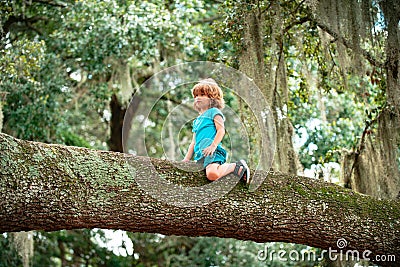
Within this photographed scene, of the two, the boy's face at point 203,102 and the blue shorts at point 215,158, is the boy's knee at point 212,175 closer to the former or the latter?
the blue shorts at point 215,158

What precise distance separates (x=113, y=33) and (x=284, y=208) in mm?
3597

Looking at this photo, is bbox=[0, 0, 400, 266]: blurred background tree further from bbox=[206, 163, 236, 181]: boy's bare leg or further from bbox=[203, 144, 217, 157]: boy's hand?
bbox=[206, 163, 236, 181]: boy's bare leg

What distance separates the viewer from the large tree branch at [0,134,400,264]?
2682mm

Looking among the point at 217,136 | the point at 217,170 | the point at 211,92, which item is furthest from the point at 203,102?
the point at 217,170

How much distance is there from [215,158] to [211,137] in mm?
231

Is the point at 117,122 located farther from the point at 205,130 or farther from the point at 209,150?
the point at 209,150

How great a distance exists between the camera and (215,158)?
3.21 meters

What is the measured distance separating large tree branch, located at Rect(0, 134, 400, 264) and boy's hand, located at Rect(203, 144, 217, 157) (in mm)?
159

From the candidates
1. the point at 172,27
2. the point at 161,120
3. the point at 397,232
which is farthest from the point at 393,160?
the point at 161,120

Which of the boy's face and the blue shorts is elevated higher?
the boy's face

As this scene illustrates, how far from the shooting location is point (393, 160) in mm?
4152

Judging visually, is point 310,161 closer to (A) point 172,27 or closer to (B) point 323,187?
(A) point 172,27

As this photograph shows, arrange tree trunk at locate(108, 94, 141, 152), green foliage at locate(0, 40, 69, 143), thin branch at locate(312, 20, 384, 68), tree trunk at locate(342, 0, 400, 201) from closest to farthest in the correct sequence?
tree trunk at locate(342, 0, 400, 201) < thin branch at locate(312, 20, 384, 68) < green foliage at locate(0, 40, 69, 143) < tree trunk at locate(108, 94, 141, 152)

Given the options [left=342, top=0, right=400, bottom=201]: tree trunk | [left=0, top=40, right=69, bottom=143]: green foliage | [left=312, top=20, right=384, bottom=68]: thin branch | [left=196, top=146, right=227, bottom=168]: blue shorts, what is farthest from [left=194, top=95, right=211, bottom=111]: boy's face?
[left=0, top=40, right=69, bottom=143]: green foliage
